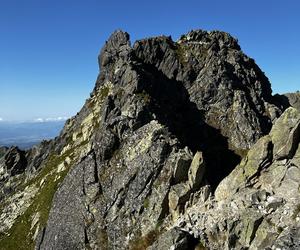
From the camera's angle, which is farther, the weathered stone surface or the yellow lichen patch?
the yellow lichen patch

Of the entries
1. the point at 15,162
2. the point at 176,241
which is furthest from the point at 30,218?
the point at 15,162

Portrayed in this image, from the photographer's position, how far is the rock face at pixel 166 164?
117 ft

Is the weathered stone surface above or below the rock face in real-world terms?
below

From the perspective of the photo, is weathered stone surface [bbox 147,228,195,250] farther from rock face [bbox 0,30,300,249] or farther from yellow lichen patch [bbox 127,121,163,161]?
yellow lichen patch [bbox 127,121,163,161]

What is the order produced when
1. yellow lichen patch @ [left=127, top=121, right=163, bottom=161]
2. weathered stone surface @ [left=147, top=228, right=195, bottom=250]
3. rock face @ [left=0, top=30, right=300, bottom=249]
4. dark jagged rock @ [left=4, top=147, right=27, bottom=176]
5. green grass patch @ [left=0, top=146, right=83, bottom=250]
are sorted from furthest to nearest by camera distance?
dark jagged rock @ [left=4, top=147, right=27, bottom=176]
green grass patch @ [left=0, top=146, right=83, bottom=250]
yellow lichen patch @ [left=127, top=121, right=163, bottom=161]
rock face @ [left=0, top=30, right=300, bottom=249]
weathered stone surface @ [left=147, top=228, right=195, bottom=250]

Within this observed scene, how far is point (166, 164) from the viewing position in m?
44.0

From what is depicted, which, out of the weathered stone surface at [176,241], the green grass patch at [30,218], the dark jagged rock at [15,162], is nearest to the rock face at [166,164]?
the weathered stone surface at [176,241]

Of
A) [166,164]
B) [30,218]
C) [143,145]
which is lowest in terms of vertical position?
[30,218]

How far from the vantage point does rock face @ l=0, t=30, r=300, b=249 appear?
117 feet

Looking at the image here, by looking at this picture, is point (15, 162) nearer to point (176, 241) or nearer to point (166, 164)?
point (166, 164)

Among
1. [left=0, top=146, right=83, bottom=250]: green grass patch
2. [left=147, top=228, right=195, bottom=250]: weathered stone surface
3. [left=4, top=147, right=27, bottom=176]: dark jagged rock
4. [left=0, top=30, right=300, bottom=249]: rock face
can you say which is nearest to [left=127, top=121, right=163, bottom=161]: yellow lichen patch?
[left=0, top=30, right=300, bottom=249]: rock face

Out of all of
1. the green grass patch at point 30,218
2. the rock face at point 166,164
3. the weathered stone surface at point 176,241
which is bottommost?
the green grass patch at point 30,218

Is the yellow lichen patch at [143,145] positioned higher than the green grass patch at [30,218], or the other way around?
the yellow lichen patch at [143,145]

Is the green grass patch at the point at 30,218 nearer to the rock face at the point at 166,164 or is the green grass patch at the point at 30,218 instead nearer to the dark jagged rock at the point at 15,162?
the rock face at the point at 166,164
